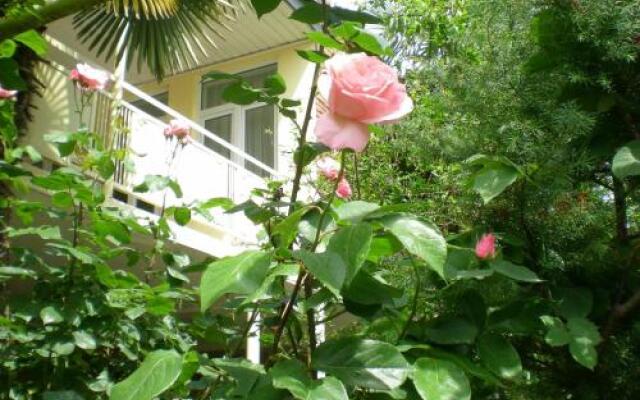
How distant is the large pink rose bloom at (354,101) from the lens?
3.14ft

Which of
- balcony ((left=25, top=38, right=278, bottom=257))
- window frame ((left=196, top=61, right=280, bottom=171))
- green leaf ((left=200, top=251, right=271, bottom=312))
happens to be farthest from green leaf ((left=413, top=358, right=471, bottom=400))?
window frame ((left=196, top=61, right=280, bottom=171))

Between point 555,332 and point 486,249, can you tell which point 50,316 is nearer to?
point 486,249

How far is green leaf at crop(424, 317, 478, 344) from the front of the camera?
123 cm

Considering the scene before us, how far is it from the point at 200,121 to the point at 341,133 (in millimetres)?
10020

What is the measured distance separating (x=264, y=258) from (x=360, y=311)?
24cm

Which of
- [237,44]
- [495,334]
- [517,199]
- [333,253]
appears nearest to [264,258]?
[333,253]

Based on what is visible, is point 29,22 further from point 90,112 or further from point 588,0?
point 90,112

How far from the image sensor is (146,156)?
5.11 meters

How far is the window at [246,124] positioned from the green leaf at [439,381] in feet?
29.8

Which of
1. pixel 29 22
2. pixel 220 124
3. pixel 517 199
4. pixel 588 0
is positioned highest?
pixel 588 0

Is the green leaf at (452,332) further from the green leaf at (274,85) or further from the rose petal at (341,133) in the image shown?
the green leaf at (274,85)

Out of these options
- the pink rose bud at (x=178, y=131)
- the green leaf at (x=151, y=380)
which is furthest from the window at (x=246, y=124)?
the green leaf at (x=151, y=380)

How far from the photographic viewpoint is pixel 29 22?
187 cm

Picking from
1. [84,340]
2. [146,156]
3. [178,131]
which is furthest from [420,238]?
[146,156]
